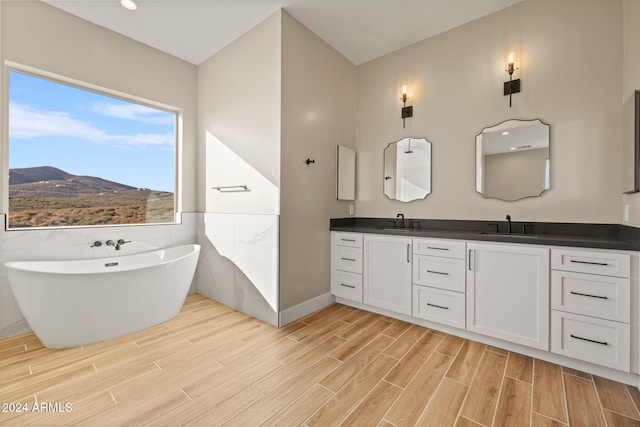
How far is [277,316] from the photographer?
2561mm

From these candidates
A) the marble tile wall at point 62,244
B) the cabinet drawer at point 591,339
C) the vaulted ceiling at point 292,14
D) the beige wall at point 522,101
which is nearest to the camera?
the cabinet drawer at point 591,339

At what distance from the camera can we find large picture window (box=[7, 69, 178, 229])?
250cm

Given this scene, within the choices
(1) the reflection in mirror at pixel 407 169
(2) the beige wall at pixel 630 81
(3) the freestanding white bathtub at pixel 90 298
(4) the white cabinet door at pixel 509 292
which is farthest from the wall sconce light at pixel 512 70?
(3) the freestanding white bathtub at pixel 90 298

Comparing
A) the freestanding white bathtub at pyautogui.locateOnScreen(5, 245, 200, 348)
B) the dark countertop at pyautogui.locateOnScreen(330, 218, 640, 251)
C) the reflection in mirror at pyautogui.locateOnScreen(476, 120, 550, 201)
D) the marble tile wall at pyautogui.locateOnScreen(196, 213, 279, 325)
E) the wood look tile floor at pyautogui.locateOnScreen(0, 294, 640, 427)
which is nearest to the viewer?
the wood look tile floor at pyautogui.locateOnScreen(0, 294, 640, 427)

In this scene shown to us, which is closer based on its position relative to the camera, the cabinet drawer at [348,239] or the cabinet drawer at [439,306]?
the cabinet drawer at [439,306]

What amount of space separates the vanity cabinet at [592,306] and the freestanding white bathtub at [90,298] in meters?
3.07

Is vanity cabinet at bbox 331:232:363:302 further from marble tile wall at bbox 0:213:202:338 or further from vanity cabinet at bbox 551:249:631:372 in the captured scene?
marble tile wall at bbox 0:213:202:338

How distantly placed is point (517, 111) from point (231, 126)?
2.86 meters

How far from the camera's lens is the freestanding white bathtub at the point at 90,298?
6.46 feet

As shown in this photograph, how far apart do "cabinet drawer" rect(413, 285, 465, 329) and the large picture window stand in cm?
306

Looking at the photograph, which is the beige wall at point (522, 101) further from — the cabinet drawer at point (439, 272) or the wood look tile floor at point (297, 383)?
the wood look tile floor at point (297, 383)

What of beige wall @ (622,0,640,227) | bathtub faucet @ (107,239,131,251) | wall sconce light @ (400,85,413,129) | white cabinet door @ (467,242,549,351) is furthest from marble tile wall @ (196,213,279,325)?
beige wall @ (622,0,640,227)

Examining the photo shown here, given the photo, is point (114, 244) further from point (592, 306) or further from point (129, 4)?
point (592, 306)

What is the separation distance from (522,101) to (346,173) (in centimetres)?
184
